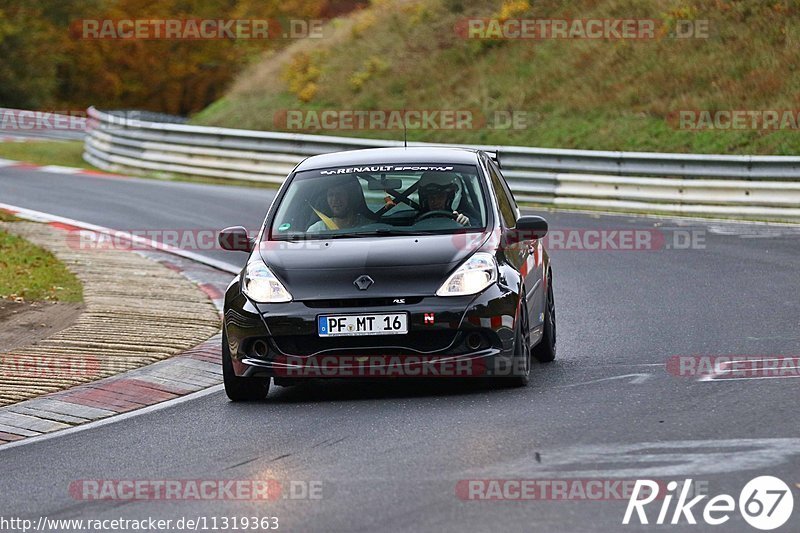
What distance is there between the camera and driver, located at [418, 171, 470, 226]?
9.84 meters

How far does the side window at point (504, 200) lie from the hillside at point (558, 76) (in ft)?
46.6

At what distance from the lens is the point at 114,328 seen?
12.1 metres

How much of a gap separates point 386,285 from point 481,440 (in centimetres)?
158

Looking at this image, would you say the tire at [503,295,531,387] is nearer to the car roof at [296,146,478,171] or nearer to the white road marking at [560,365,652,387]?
the white road marking at [560,365,652,387]

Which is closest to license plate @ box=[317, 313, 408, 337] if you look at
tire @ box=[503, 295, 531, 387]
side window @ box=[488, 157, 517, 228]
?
tire @ box=[503, 295, 531, 387]

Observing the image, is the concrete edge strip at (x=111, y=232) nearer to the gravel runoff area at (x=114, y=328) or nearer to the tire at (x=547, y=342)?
the gravel runoff area at (x=114, y=328)

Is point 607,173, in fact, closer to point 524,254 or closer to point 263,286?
point 524,254

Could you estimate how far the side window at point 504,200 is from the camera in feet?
33.1

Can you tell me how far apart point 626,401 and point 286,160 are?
1958cm

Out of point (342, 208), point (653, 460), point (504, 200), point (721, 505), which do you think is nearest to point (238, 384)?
point (342, 208)

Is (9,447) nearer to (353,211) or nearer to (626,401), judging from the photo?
(353,211)

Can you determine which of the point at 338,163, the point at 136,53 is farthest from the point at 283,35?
the point at 338,163

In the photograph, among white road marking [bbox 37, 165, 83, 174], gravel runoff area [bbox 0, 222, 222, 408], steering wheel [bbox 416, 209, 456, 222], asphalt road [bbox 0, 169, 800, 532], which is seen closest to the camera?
asphalt road [bbox 0, 169, 800, 532]

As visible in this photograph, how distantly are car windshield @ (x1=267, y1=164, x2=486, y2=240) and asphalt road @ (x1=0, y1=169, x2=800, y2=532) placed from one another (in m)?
1.05
